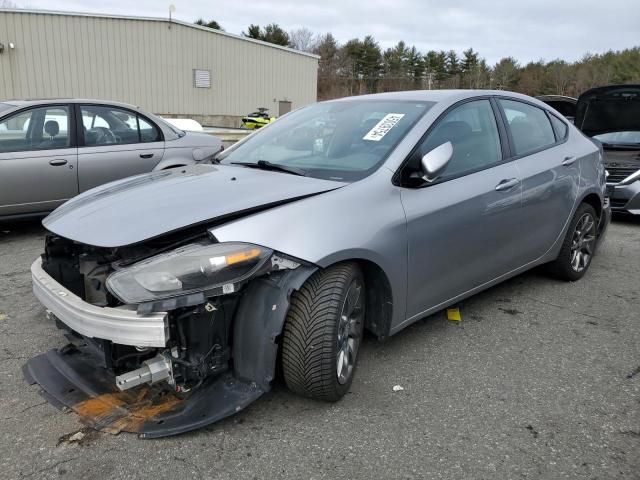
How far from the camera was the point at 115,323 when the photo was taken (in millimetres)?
2283

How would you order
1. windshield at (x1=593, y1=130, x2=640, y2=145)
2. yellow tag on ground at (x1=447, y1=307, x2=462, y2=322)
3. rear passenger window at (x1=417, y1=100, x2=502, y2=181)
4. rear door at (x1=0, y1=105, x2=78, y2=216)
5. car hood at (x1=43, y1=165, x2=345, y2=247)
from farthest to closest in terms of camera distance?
windshield at (x1=593, y1=130, x2=640, y2=145), rear door at (x1=0, y1=105, x2=78, y2=216), yellow tag on ground at (x1=447, y1=307, x2=462, y2=322), rear passenger window at (x1=417, y1=100, x2=502, y2=181), car hood at (x1=43, y1=165, x2=345, y2=247)

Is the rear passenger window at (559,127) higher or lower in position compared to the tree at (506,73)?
lower

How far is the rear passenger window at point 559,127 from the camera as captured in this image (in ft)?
14.9

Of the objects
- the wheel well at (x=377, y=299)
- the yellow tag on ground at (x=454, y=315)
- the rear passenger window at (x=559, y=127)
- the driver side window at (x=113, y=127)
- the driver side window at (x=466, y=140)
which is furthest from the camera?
the driver side window at (x=113, y=127)

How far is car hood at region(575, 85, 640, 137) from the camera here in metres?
7.95

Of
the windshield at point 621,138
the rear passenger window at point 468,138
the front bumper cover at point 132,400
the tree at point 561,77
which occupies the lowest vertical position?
the front bumper cover at point 132,400

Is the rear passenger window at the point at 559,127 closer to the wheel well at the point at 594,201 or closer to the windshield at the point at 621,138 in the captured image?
the wheel well at the point at 594,201

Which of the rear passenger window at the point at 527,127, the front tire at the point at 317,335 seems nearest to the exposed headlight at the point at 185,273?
the front tire at the point at 317,335

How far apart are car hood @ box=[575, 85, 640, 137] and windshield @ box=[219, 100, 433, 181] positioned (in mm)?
5820

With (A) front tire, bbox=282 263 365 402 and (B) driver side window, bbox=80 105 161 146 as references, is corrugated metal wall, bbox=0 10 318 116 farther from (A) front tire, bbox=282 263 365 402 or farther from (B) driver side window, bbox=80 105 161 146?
(A) front tire, bbox=282 263 365 402

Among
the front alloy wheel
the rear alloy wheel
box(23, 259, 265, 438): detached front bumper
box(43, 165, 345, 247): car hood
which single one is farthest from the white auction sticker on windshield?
the front alloy wheel

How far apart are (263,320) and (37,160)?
4.40 metres

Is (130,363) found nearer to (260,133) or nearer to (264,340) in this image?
(264,340)

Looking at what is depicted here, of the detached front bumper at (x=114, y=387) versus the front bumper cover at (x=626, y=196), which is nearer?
the detached front bumper at (x=114, y=387)
